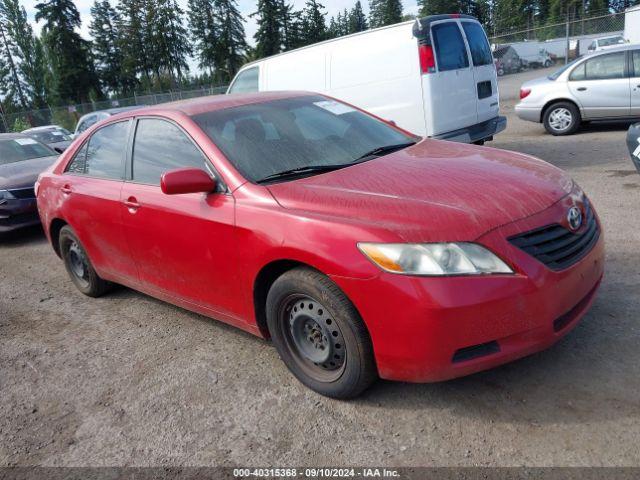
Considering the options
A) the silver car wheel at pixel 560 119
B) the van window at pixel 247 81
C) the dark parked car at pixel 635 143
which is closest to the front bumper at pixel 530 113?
the silver car wheel at pixel 560 119

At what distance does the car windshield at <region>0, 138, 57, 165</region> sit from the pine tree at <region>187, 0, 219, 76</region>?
208ft

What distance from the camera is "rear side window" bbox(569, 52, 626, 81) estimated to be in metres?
9.62

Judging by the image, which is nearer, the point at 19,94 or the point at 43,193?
the point at 43,193

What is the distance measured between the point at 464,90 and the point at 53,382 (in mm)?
6415

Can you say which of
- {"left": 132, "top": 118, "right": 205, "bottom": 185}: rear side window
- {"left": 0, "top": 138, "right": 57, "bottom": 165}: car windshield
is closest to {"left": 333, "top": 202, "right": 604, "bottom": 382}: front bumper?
{"left": 132, "top": 118, "right": 205, "bottom": 185}: rear side window

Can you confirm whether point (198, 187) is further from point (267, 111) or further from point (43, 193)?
point (43, 193)

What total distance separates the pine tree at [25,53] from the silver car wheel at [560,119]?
70005mm

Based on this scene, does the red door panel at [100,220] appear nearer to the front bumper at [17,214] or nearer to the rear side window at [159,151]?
the rear side window at [159,151]

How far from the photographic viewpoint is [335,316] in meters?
2.68

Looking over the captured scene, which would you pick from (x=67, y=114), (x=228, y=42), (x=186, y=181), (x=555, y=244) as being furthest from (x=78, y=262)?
(x=228, y=42)

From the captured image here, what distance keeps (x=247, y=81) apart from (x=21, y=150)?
4.11 meters

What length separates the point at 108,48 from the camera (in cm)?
6719

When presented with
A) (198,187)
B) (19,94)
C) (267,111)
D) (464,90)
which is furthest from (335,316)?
(19,94)

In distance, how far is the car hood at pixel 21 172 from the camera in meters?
7.65
